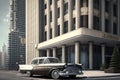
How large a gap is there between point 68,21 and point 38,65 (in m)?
32.2

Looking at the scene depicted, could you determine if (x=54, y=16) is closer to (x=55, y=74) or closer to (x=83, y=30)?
(x=83, y=30)

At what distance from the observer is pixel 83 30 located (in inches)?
1785

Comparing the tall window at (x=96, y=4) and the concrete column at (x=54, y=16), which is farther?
the concrete column at (x=54, y=16)

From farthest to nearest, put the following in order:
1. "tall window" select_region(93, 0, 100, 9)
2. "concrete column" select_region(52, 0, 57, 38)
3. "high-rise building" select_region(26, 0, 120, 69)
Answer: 1. "concrete column" select_region(52, 0, 57, 38)
2. "tall window" select_region(93, 0, 100, 9)
3. "high-rise building" select_region(26, 0, 120, 69)

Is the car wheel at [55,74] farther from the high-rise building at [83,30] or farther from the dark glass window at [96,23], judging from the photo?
the dark glass window at [96,23]

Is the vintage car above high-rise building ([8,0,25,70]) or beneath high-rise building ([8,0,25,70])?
beneath

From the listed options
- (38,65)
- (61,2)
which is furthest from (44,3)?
(38,65)

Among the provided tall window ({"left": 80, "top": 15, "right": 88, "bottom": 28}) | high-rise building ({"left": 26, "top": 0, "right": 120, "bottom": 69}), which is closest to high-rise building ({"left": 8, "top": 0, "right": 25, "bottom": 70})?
high-rise building ({"left": 26, "top": 0, "right": 120, "bottom": 69})

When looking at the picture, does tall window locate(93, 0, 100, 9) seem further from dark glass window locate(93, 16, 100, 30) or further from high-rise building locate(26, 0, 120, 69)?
dark glass window locate(93, 16, 100, 30)

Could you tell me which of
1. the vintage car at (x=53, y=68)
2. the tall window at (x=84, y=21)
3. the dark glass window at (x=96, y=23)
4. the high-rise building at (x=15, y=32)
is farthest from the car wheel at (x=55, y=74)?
the high-rise building at (x=15, y=32)

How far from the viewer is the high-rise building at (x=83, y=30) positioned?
49.5 m

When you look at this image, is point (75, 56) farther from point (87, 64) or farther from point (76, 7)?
point (76, 7)

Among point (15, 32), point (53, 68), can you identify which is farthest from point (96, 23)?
point (15, 32)

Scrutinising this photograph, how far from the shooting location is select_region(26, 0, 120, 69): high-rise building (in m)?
49.5
